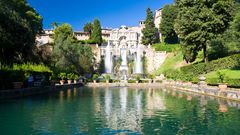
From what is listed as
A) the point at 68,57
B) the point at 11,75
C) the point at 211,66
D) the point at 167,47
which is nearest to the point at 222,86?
the point at 211,66

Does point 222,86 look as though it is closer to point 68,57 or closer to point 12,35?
point 12,35

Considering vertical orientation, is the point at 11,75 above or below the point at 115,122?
above

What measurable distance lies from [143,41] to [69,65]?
4101 cm

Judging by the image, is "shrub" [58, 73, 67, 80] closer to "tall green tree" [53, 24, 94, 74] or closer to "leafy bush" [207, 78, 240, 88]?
"tall green tree" [53, 24, 94, 74]

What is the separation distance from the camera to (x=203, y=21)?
45000mm

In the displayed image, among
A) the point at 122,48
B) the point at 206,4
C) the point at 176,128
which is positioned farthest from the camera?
the point at 122,48

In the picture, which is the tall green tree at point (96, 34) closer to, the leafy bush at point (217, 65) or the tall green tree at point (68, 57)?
the tall green tree at point (68, 57)

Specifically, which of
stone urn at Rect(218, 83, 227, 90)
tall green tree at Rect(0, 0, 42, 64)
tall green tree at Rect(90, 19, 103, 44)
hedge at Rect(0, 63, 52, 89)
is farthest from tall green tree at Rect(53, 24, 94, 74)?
stone urn at Rect(218, 83, 227, 90)

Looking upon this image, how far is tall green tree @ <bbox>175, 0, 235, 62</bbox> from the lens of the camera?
44312 mm

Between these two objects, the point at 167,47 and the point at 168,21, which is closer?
the point at 167,47

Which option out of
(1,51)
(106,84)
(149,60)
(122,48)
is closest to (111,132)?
(1,51)

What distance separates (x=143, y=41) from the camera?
3716 inches

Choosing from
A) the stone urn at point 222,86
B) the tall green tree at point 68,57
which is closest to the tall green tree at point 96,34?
the tall green tree at point 68,57

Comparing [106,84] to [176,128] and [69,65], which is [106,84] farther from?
[176,128]
